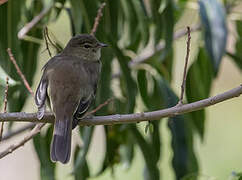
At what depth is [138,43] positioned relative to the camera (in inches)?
214

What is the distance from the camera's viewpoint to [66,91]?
13.6 feet

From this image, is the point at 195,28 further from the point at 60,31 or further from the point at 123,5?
the point at 60,31

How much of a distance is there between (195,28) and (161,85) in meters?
1.07

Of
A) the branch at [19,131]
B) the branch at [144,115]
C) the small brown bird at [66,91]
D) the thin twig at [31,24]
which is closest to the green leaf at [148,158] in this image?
the small brown bird at [66,91]

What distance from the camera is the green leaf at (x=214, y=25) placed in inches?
189

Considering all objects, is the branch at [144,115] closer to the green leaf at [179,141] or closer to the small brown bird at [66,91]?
the small brown bird at [66,91]

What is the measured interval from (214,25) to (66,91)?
1.42 meters

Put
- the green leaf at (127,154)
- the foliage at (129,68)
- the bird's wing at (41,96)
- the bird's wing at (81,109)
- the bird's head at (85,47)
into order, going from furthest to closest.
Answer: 1. the green leaf at (127,154)
2. the bird's head at (85,47)
3. the foliage at (129,68)
4. the bird's wing at (81,109)
5. the bird's wing at (41,96)

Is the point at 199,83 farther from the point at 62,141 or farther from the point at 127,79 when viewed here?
the point at 62,141

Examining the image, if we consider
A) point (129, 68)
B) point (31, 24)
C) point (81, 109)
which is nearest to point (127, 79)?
point (129, 68)

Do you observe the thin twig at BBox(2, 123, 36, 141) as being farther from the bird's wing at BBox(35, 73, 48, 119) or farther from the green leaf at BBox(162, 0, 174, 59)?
the green leaf at BBox(162, 0, 174, 59)

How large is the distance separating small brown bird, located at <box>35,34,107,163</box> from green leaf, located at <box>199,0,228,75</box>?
2.79 ft

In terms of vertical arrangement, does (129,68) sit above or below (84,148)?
above

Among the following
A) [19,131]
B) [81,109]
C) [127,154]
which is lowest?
[127,154]
